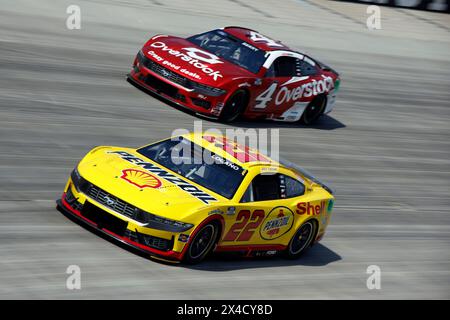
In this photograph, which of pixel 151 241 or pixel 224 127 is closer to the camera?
pixel 151 241

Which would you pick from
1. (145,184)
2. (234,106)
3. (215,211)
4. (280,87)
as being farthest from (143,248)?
(280,87)

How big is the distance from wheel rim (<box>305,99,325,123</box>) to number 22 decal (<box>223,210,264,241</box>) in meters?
7.76

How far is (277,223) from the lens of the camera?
1035 cm

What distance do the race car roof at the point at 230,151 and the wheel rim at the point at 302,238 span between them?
858mm

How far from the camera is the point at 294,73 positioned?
55.8 ft

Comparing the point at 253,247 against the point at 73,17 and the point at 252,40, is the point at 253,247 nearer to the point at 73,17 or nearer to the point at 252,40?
the point at 252,40

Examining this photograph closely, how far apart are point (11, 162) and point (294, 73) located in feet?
22.4

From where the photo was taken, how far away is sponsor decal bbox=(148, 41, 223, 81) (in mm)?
15484

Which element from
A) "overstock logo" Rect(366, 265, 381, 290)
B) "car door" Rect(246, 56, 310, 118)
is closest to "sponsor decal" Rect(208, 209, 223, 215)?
"overstock logo" Rect(366, 265, 381, 290)

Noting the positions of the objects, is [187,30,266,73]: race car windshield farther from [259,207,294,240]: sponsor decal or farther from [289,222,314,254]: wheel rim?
[259,207,294,240]: sponsor decal

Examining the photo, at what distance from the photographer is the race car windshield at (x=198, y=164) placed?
9.95 m

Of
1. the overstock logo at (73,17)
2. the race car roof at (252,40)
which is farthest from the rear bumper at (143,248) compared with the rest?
the overstock logo at (73,17)

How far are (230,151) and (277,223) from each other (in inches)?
39.3

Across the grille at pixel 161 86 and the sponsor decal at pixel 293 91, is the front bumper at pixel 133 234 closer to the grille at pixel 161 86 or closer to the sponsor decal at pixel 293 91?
the grille at pixel 161 86
